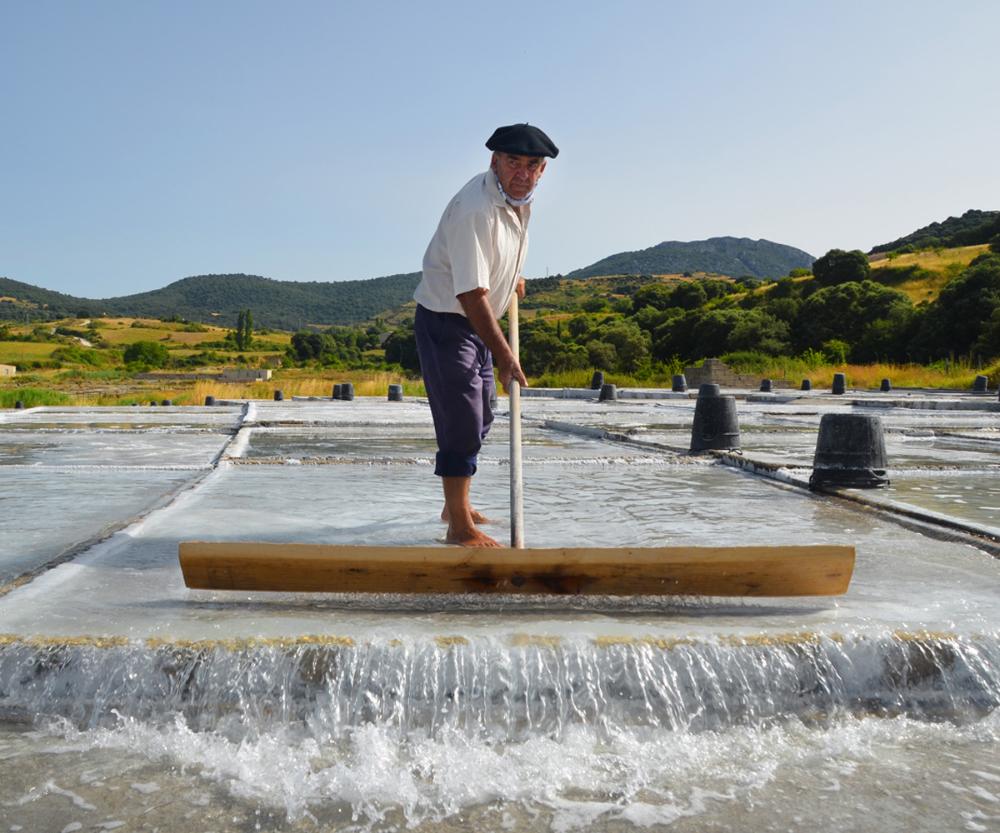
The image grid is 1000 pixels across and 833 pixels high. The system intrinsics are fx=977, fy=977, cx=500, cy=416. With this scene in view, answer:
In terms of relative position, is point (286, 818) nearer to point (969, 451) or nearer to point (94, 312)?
point (969, 451)

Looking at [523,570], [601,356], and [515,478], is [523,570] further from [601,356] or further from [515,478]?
[601,356]

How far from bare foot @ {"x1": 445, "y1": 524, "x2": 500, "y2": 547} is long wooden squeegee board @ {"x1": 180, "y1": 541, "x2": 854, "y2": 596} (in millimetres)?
663

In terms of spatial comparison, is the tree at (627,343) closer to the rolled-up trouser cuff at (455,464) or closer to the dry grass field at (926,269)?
the dry grass field at (926,269)

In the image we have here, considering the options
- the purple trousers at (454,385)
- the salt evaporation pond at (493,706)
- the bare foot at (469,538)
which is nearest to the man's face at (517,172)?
the purple trousers at (454,385)

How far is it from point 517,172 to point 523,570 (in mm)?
1363

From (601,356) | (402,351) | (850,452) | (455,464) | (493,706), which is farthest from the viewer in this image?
(402,351)

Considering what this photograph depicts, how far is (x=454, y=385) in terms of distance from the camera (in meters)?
3.42

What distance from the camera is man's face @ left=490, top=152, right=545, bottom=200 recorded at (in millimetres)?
3217

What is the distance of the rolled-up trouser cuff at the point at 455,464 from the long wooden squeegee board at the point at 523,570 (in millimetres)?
835

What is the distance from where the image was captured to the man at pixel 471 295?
3172mm

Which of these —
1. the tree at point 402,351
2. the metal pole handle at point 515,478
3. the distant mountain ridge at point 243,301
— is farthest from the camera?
the distant mountain ridge at point 243,301

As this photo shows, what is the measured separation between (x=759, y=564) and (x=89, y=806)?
5.44 ft

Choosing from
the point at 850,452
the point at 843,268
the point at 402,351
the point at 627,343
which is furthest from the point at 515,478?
the point at 402,351

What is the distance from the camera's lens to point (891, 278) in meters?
61.8
